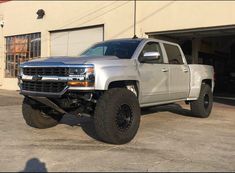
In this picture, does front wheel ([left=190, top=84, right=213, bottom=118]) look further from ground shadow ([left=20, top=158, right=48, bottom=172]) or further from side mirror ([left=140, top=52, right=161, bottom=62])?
ground shadow ([left=20, top=158, right=48, bottom=172])

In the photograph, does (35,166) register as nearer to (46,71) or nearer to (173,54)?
(46,71)

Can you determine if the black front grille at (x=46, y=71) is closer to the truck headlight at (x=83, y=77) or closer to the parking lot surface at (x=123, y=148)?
the truck headlight at (x=83, y=77)

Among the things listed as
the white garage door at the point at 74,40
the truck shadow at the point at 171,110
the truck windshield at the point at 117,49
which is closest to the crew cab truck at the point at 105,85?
the truck windshield at the point at 117,49

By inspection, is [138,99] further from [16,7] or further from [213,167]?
[16,7]

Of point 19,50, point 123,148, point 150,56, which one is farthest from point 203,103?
point 19,50

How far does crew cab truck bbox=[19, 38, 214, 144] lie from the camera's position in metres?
6.72

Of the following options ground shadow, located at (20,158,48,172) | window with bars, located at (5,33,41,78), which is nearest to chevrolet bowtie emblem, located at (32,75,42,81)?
ground shadow, located at (20,158,48,172)

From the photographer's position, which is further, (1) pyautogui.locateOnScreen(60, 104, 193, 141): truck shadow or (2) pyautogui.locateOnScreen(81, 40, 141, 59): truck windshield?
(1) pyautogui.locateOnScreen(60, 104, 193, 141): truck shadow

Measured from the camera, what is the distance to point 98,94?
7113 mm

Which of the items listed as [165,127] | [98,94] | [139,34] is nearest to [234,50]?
[139,34]

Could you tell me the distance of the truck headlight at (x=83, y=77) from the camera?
21.9ft

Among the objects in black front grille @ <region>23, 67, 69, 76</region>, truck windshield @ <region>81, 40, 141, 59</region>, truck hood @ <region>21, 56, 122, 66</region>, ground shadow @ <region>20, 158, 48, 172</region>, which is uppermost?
truck windshield @ <region>81, 40, 141, 59</region>

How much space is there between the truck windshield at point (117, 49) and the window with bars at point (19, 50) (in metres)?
14.9

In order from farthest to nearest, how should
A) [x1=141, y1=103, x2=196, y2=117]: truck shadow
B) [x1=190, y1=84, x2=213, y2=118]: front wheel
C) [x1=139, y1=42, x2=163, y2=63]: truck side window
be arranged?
[x1=141, y1=103, x2=196, y2=117]: truck shadow < [x1=190, y1=84, x2=213, y2=118]: front wheel < [x1=139, y1=42, x2=163, y2=63]: truck side window
